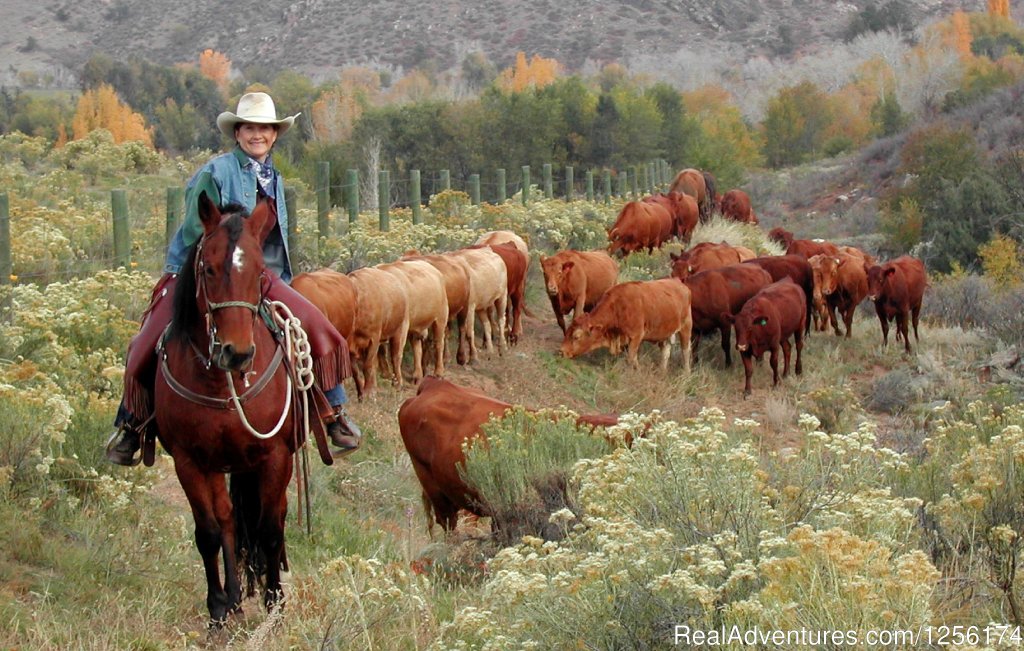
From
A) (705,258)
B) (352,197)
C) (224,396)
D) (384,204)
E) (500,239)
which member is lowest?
(705,258)

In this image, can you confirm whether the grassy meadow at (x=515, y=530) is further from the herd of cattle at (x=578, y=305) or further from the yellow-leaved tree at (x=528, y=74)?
the yellow-leaved tree at (x=528, y=74)

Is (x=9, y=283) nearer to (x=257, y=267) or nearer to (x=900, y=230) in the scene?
(x=257, y=267)

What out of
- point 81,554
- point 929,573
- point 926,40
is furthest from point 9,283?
point 926,40

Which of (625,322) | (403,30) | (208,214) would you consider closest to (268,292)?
(208,214)

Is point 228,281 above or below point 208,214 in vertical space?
below

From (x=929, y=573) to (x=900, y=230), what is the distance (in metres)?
30.6

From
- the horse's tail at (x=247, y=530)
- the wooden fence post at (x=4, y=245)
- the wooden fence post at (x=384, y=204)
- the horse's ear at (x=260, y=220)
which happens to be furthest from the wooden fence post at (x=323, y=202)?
the horse's ear at (x=260, y=220)

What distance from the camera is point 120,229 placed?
13320 mm

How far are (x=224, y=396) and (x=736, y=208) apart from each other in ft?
94.3

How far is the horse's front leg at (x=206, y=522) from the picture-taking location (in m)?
6.62

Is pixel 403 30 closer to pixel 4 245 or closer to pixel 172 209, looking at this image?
pixel 172 209

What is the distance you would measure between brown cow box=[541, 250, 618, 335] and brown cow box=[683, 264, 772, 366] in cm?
127

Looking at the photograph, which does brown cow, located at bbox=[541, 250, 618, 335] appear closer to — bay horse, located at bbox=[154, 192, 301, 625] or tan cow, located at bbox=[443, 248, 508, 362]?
tan cow, located at bbox=[443, 248, 508, 362]

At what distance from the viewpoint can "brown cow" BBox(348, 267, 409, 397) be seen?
13641 mm
